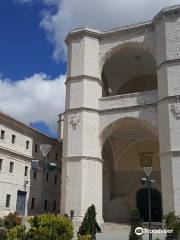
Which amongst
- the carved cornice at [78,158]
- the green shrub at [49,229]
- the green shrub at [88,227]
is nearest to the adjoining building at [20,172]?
the carved cornice at [78,158]

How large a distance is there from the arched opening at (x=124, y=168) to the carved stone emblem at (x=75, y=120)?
18.5 feet

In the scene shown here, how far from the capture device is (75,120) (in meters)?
26.6

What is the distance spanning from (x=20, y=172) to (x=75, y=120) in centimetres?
588

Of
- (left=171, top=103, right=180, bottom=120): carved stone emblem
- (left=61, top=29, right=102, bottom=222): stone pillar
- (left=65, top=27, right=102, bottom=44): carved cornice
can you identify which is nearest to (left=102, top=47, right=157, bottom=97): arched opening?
(left=65, top=27, right=102, bottom=44): carved cornice

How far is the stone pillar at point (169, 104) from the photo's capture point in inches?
899

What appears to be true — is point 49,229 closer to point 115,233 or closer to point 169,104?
point 115,233

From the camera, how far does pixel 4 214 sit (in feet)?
83.5

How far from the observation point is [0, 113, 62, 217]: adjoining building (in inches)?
1029

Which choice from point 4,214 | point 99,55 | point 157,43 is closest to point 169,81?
point 157,43

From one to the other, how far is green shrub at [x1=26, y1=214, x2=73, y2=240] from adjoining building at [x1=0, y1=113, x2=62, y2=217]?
1544 cm

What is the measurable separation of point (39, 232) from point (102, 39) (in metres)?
21.5

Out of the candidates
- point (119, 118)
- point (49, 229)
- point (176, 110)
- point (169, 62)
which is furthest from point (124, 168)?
point (49, 229)

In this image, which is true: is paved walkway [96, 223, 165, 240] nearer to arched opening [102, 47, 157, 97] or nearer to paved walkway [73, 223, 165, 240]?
paved walkway [73, 223, 165, 240]

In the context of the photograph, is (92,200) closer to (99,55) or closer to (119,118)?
(119,118)
